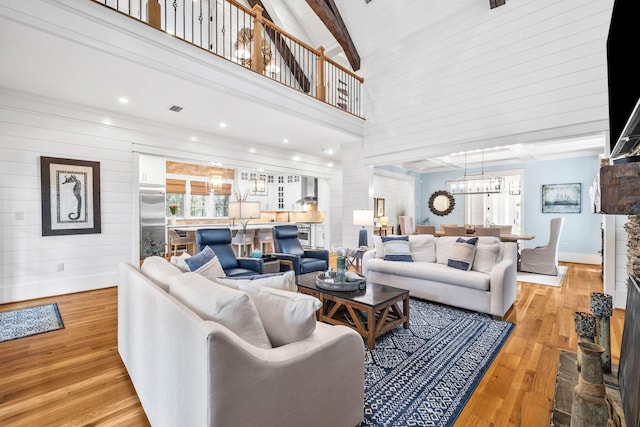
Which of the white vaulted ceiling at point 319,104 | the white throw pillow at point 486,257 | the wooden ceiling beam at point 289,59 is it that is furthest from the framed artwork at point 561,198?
the wooden ceiling beam at point 289,59

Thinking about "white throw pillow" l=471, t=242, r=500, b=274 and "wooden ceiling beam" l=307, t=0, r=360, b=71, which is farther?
"wooden ceiling beam" l=307, t=0, r=360, b=71

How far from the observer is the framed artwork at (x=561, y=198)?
7.06 metres

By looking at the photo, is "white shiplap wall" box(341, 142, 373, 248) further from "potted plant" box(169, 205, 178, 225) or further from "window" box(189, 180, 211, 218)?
"potted plant" box(169, 205, 178, 225)

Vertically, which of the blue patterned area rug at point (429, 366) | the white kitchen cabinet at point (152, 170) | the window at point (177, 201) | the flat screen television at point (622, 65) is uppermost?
the white kitchen cabinet at point (152, 170)

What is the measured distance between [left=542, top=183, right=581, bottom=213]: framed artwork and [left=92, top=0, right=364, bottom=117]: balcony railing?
5.43 m

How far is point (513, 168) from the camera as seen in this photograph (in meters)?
8.08

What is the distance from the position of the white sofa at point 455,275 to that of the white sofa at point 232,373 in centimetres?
238

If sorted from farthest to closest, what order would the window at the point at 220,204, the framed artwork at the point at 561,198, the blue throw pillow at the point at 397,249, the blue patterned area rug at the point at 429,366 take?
the window at the point at 220,204 < the framed artwork at the point at 561,198 < the blue throw pillow at the point at 397,249 < the blue patterned area rug at the point at 429,366

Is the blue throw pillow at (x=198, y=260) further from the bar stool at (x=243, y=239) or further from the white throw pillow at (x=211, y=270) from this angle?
the bar stool at (x=243, y=239)

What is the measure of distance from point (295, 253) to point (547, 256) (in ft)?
15.8

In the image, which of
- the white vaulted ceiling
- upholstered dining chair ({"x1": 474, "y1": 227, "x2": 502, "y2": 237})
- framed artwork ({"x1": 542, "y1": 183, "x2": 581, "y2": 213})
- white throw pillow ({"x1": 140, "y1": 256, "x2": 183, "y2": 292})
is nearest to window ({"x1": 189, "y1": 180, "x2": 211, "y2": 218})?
the white vaulted ceiling

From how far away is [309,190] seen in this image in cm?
1038

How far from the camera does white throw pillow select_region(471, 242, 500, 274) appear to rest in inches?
143

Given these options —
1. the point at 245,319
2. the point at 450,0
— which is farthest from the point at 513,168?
the point at 245,319
